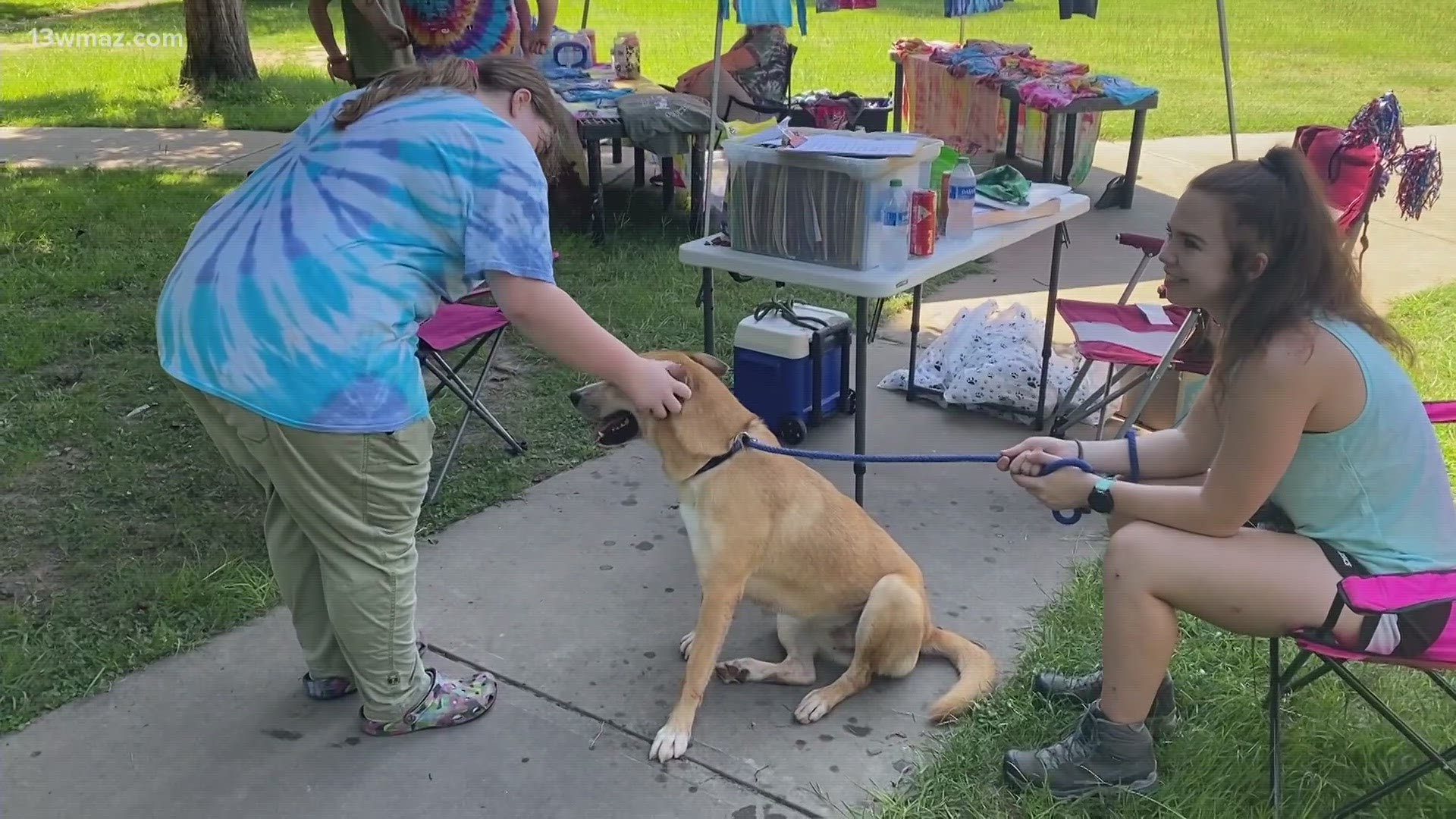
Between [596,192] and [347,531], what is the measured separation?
494 cm

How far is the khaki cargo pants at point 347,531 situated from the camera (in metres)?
2.43

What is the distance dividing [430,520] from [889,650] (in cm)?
181

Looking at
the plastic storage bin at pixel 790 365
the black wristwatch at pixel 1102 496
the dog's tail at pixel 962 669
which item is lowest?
the dog's tail at pixel 962 669

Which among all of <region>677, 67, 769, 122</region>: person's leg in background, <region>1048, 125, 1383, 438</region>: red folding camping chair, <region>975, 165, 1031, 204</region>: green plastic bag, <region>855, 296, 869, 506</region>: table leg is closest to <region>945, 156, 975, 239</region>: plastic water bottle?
<region>975, 165, 1031, 204</region>: green plastic bag

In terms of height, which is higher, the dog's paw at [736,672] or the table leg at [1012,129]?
the table leg at [1012,129]

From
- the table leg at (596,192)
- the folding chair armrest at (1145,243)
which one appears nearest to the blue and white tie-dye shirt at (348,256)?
the folding chair armrest at (1145,243)

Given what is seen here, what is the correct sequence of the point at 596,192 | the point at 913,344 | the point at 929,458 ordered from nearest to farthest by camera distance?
the point at 929,458
the point at 913,344
the point at 596,192

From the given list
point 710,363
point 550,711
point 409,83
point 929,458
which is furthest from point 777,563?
point 409,83

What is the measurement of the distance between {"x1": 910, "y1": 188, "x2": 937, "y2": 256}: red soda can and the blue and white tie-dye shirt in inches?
65.3

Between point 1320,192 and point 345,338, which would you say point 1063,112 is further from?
point 345,338

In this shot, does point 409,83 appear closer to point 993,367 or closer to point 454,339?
point 454,339

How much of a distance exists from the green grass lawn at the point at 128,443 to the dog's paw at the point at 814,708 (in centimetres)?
162

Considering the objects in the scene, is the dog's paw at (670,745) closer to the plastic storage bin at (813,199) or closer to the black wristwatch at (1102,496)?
the black wristwatch at (1102,496)

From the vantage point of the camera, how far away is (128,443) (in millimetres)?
4426
